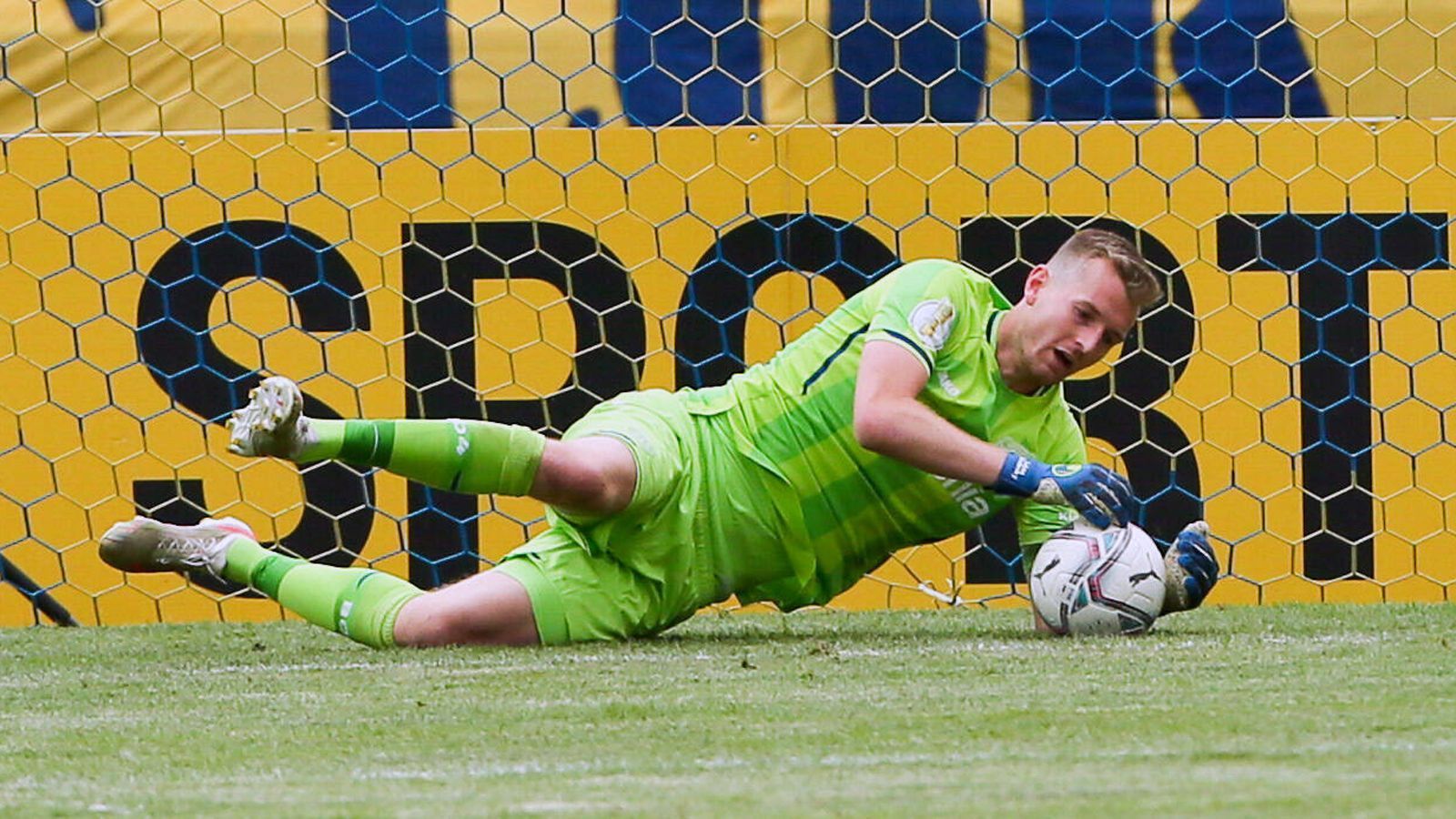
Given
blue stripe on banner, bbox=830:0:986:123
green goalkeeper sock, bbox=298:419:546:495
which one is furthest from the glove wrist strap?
blue stripe on banner, bbox=830:0:986:123

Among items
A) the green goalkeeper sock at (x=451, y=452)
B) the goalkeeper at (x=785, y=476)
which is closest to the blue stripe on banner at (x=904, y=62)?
the goalkeeper at (x=785, y=476)

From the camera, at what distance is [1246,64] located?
4684 millimetres

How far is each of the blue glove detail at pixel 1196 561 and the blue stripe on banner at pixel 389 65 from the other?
1.80 metres

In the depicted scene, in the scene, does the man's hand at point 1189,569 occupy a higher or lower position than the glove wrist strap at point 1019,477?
lower

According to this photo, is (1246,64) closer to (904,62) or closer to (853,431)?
(904,62)

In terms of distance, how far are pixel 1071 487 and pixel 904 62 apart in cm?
154

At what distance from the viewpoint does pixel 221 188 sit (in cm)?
457

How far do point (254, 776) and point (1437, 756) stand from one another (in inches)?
40.2

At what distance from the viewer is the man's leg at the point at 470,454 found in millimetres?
3162

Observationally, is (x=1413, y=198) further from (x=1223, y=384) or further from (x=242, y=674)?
(x=242, y=674)

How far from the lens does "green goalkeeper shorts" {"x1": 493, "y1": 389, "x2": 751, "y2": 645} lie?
351 centimetres

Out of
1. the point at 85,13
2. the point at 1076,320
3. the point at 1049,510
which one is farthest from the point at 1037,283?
the point at 85,13

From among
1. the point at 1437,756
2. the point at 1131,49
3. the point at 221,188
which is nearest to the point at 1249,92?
the point at 1131,49

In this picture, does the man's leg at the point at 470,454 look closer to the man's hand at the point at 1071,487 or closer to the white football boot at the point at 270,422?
the white football boot at the point at 270,422
